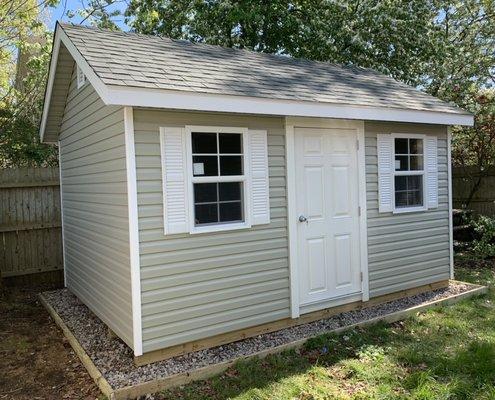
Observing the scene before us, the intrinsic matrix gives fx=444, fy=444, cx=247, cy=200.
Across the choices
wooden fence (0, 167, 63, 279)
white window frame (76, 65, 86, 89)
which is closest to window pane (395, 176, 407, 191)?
white window frame (76, 65, 86, 89)

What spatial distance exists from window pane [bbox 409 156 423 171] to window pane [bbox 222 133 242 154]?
2791mm

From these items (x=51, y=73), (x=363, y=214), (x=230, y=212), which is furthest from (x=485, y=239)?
(x=51, y=73)

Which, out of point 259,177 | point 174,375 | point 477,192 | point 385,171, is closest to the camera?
point 174,375

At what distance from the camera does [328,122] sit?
5.33m

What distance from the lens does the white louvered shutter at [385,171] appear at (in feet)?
18.9

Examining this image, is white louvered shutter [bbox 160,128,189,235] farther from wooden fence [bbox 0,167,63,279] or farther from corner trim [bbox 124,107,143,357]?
wooden fence [bbox 0,167,63,279]

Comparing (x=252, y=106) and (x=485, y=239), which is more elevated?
(x=252, y=106)

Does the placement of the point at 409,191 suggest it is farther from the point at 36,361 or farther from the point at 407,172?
the point at 36,361

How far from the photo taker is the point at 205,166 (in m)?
4.48

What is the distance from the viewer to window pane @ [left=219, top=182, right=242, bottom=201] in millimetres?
4613

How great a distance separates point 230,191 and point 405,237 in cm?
280

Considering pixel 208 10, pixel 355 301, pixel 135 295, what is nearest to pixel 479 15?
pixel 208 10

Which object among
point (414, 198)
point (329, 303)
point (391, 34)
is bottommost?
point (329, 303)

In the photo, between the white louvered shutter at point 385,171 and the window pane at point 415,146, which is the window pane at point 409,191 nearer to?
the white louvered shutter at point 385,171
